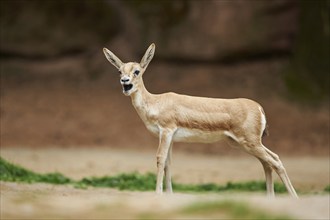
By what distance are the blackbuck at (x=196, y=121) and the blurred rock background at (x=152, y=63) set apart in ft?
24.5

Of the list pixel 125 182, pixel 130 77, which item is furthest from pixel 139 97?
pixel 125 182

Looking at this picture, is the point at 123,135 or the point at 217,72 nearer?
the point at 123,135

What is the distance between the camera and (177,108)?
9.67 m

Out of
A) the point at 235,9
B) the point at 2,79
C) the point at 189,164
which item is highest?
the point at 235,9

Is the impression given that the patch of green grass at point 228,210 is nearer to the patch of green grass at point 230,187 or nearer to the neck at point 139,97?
the neck at point 139,97

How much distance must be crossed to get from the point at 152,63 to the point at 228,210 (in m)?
13.3

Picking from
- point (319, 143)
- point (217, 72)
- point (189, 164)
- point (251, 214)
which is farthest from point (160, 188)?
point (217, 72)

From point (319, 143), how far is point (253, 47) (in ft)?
11.6

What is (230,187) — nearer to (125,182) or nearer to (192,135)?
(125,182)

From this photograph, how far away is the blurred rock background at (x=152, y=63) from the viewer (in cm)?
1792

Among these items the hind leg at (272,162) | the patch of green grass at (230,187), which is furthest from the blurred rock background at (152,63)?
the hind leg at (272,162)

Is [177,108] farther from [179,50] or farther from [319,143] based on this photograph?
[179,50]

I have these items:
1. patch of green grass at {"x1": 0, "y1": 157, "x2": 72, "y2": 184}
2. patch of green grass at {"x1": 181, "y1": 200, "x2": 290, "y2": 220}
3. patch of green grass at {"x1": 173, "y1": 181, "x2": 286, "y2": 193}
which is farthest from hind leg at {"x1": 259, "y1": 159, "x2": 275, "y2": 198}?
patch of green grass at {"x1": 0, "y1": 157, "x2": 72, "y2": 184}

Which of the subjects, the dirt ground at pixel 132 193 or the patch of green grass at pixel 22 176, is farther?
the patch of green grass at pixel 22 176
